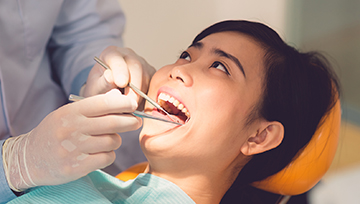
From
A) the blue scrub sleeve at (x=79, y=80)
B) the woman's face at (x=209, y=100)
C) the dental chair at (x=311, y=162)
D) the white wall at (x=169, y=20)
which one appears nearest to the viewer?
the woman's face at (x=209, y=100)

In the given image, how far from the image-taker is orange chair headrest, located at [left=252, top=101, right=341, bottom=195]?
1.25 meters

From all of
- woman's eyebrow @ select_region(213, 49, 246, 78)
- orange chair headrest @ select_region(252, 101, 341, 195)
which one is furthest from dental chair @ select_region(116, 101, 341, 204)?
woman's eyebrow @ select_region(213, 49, 246, 78)

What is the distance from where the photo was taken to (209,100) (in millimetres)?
1056

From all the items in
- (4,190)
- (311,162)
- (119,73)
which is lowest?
(4,190)

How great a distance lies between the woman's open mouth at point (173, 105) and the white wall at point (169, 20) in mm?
1288

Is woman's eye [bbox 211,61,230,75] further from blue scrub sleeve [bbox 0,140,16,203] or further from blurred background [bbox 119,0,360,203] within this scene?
blurred background [bbox 119,0,360,203]

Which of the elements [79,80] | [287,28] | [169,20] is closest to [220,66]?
[79,80]

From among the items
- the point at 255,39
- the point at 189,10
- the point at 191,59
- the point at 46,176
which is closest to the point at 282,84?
the point at 255,39

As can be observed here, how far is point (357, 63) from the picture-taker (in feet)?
9.68

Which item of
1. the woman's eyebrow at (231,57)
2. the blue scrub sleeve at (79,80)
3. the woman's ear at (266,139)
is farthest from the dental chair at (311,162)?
the blue scrub sleeve at (79,80)

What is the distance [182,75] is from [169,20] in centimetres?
153

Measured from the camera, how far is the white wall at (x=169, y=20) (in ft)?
8.04

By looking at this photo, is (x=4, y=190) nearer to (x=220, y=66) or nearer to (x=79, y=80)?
(x=79, y=80)

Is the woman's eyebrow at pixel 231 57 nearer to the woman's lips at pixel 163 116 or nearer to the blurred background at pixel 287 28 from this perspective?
the woman's lips at pixel 163 116
